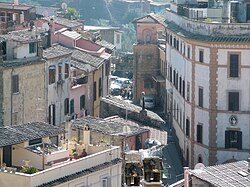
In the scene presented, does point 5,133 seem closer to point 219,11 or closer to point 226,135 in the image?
point 226,135

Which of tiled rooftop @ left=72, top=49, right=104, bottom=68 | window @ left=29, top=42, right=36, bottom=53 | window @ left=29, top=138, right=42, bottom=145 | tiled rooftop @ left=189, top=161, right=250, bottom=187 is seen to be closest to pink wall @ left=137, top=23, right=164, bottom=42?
tiled rooftop @ left=72, top=49, right=104, bottom=68

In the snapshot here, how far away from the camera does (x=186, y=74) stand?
6191 cm

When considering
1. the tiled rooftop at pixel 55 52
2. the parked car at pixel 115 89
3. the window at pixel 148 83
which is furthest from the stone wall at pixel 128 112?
the parked car at pixel 115 89

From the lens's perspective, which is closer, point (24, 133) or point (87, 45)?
point (24, 133)

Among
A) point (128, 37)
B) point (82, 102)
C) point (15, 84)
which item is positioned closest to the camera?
point (15, 84)

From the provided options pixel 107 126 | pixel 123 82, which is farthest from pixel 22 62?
pixel 123 82

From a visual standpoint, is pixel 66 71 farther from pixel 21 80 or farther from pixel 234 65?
pixel 234 65

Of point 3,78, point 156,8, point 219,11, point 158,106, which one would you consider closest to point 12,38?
point 3,78

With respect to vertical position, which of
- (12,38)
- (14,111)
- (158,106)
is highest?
(12,38)

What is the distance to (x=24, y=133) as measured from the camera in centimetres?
3794

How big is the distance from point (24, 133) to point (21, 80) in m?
12.8

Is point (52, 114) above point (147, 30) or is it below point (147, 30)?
below

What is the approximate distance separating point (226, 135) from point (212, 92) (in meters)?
2.65

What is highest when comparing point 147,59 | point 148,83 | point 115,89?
point 147,59
